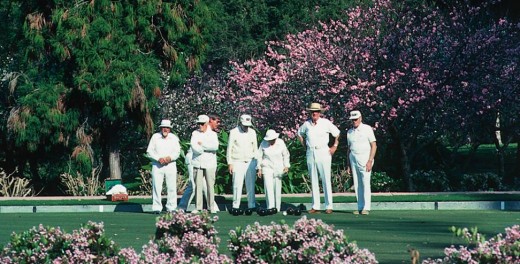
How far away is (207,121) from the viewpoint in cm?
2214

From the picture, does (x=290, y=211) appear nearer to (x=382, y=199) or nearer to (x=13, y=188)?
(x=382, y=199)

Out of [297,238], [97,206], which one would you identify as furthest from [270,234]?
[97,206]

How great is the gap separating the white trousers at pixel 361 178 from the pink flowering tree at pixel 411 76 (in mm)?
8150

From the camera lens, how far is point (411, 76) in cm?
2991

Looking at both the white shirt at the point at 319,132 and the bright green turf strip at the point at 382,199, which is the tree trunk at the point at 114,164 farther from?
the white shirt at the point at 319,132

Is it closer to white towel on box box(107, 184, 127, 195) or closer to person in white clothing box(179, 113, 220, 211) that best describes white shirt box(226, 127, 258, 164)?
person in white clothing box(179, 113, 220, 211)

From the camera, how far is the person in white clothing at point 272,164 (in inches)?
848

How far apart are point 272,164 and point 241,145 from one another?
66 cm

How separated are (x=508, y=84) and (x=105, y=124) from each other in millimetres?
10247

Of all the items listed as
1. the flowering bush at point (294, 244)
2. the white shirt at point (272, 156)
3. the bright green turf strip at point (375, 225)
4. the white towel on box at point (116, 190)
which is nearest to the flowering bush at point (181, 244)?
the flowering bush at point (294, 244)

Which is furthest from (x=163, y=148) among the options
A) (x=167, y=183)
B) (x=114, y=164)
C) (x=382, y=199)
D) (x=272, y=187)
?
(x=114, y=164)

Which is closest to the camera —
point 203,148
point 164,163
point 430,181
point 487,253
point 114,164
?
point 487,253

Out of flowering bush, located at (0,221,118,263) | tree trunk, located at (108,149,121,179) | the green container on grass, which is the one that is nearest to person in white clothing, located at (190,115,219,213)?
the green container on grass

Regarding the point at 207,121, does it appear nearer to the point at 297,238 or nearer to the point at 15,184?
the point at 15,184
